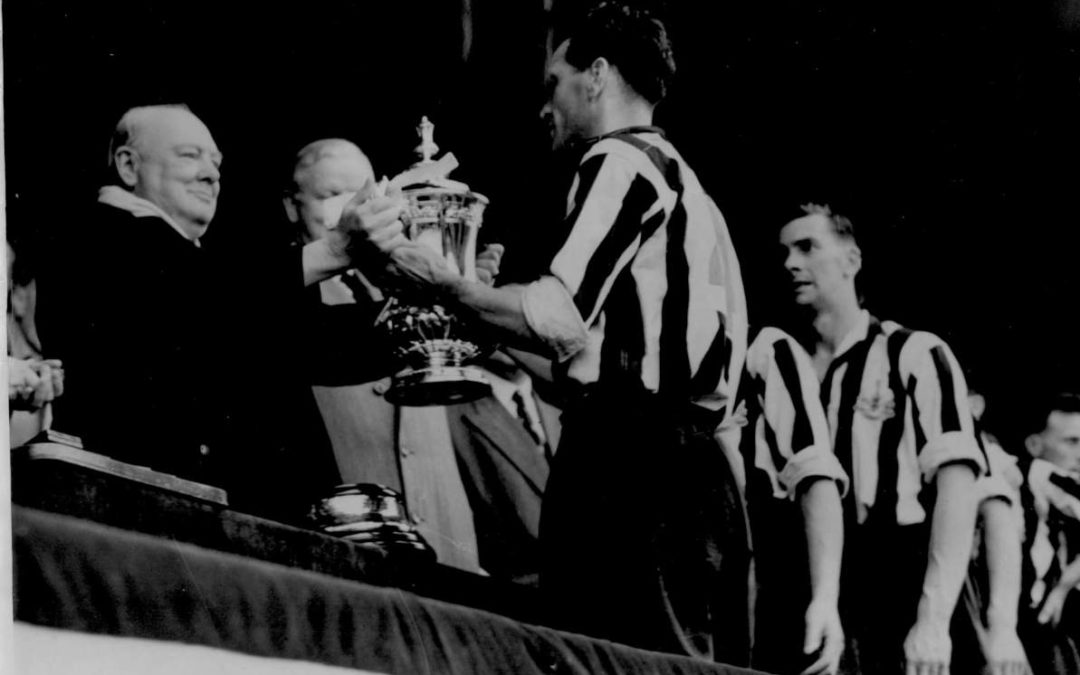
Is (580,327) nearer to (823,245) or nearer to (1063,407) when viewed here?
(823,245)

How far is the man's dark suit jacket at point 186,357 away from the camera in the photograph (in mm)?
5605

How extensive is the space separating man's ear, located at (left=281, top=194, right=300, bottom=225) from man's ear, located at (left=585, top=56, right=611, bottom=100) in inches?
57.4

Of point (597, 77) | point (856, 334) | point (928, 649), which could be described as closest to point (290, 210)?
point (597, 77)

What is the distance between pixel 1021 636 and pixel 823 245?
1.90 metres

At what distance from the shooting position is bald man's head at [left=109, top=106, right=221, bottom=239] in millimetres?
6012

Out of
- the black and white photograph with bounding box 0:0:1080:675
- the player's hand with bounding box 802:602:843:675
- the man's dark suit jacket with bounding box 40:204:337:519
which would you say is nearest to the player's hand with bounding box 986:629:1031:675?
the black and white photograph with bounding box 0:0:1080:675

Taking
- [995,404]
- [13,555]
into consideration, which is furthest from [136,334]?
[995,404]

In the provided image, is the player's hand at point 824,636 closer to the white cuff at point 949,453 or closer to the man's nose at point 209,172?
the white cuff at point 949,453

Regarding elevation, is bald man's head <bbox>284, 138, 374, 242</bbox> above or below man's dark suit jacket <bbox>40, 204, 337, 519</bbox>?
above

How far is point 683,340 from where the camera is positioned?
23.7 ft

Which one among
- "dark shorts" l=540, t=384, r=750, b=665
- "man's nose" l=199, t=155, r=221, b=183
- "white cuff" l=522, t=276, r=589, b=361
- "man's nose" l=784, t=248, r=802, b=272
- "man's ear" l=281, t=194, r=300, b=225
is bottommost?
"dark shorts" l=540, t=384, r=750, b=665

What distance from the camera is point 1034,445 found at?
8.58 meters

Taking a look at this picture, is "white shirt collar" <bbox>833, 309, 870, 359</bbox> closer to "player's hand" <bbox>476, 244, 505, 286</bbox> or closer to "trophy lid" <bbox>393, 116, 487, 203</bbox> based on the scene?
"player's hand" <bbox>476, 244, 505, 286</bbox>

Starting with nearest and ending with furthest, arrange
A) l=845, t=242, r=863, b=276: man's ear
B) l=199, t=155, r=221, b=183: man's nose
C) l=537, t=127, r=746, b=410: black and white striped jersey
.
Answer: l=199, t=155, r=221, b=183: man's nose
l=537, t=127, r=746, b=410: black and white striped jersey
l=845, t=242, r=863, b=276: man's ear
